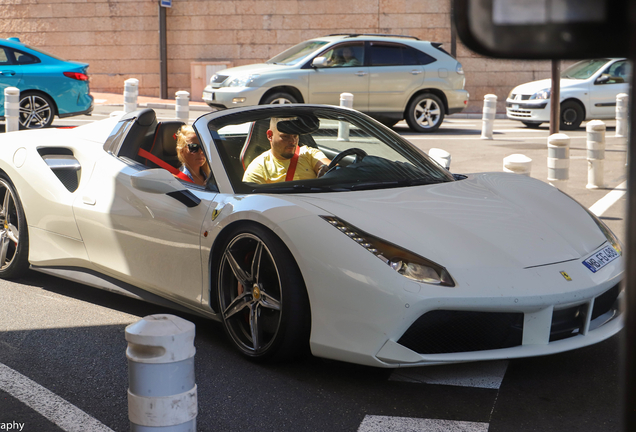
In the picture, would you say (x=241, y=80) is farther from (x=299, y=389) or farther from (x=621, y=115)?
(x=299, y=389)

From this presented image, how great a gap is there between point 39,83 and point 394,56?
→ 639 cm

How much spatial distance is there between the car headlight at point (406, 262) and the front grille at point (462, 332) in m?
0.14

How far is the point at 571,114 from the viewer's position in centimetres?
1634

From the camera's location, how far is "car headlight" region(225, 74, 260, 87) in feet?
46.0

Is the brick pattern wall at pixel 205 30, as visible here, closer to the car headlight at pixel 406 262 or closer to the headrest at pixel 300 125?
the headrest at pixel 300 125

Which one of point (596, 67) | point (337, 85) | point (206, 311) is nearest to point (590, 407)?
point (206, 311)

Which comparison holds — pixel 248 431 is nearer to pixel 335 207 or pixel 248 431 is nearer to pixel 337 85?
pixel 335 207

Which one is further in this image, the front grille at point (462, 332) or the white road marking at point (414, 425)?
the front grille at point (462, 332)

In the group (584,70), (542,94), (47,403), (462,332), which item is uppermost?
(584,70)

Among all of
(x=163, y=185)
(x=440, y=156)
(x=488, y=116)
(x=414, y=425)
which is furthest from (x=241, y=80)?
(x=414, y=425)

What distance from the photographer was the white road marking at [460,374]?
11.3 ft

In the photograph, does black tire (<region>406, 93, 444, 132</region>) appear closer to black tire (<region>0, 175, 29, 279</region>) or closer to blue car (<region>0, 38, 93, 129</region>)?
blue car (<region>0, 38, 93, 129</region>)

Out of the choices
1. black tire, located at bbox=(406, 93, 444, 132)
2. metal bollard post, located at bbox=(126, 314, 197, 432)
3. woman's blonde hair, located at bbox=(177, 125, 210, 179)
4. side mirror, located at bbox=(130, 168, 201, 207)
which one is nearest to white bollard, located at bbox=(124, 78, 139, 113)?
black tire, located at bbox=(406, 93, 444, 132)

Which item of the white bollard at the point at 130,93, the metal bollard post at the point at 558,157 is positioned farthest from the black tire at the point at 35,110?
the metal bollard post at the point at 558,157
